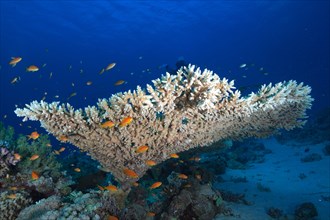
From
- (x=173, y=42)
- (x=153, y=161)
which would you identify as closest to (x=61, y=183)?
(x=153, y=161)

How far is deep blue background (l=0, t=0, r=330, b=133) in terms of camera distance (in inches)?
1893

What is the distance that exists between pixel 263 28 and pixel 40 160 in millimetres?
81461

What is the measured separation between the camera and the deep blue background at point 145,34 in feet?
158

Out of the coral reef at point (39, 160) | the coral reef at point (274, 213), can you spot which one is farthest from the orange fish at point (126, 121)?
the coral reef at point (274, 213)

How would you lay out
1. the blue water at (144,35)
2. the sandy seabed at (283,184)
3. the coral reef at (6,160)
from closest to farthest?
the coral reef at (6,160) → the sandy seabed at (283,184) → the blue water at (144,35)

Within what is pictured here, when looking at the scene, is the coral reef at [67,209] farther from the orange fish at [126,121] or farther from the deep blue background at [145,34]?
the deep blue background at [145,34]

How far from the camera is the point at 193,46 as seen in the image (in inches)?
3612

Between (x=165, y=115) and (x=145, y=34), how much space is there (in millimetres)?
67566

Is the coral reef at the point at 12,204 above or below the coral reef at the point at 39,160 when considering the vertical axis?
below

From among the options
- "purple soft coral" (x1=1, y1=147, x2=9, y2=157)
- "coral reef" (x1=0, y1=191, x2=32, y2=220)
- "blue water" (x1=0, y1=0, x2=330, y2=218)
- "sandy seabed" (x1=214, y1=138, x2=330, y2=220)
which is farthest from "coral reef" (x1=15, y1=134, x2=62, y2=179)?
"blue water" (x1=0, y1=0, x2=330, y2=218)

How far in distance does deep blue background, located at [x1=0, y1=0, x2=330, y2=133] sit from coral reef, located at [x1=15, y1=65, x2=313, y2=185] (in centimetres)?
1513

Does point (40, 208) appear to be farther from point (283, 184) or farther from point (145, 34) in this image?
point (145, 34)

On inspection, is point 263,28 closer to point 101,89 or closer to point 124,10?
point 124,10

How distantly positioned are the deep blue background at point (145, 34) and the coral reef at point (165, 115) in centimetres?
1513
